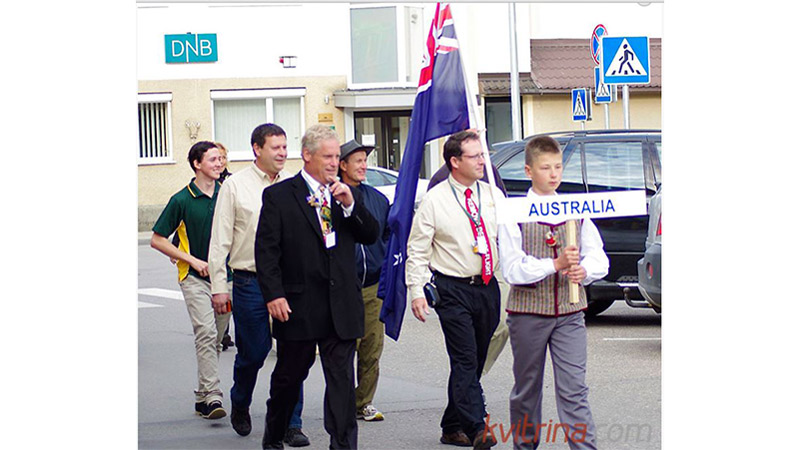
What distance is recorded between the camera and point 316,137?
6.91m

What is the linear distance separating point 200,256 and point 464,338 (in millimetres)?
2465

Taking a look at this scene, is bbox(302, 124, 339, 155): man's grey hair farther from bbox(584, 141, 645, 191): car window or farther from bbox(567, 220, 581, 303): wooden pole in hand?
bbox(584, 141, 645, 191): car window

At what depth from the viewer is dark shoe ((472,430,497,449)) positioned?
7070mm

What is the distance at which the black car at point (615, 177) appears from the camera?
12.0m

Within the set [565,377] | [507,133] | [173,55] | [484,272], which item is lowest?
[565,377]

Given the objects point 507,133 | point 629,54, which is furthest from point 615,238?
point 507,133

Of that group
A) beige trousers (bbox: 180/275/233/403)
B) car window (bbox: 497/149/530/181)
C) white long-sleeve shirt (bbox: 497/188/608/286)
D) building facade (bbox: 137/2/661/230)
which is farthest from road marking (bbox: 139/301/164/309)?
building facade (bbox: 137/2/661/230)

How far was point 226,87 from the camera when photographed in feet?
92.4

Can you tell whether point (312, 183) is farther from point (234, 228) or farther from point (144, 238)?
point (144, 238)

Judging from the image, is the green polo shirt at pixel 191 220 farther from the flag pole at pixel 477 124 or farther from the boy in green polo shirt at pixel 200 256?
the flag pole at pixel 477 124

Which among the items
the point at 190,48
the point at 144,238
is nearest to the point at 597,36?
the point at 190,48

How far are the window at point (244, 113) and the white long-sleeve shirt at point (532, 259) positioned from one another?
2108cm

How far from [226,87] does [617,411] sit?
68.9 ft
